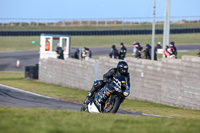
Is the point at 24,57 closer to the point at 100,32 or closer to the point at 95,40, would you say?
the point at 95,40

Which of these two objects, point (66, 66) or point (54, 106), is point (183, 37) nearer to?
point (66, 66)

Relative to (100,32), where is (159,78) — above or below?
below

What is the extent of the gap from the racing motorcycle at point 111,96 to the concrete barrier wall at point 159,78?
546 cm

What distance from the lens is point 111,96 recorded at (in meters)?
11.0

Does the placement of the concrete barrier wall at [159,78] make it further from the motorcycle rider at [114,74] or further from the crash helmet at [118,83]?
the crash helmet at [118,83]

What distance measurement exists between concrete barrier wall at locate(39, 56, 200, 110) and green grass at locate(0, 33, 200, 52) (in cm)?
3382

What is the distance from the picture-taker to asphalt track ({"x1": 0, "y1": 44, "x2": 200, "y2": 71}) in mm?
41750

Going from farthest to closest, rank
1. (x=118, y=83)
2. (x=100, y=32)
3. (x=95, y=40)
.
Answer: (x=100, y=32), (x=95, y=40), (x=118, y=83)

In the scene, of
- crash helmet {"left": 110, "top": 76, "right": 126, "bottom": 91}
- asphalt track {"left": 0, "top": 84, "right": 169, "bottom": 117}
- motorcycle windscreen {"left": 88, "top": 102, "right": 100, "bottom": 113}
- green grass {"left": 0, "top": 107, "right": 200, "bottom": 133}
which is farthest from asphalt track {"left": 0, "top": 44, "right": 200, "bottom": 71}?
green grass {"left": 0, "top": 107, "right": 200, "bottom": 133}

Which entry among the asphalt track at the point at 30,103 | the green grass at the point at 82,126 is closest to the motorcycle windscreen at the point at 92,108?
the green grass at the point at 82,126

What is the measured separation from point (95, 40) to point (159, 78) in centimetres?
4519

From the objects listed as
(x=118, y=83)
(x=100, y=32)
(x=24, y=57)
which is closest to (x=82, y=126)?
(x=118, y=83)

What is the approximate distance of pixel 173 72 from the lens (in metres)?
17.1

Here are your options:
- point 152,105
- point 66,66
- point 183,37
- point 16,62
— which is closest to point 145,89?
point 152,105
